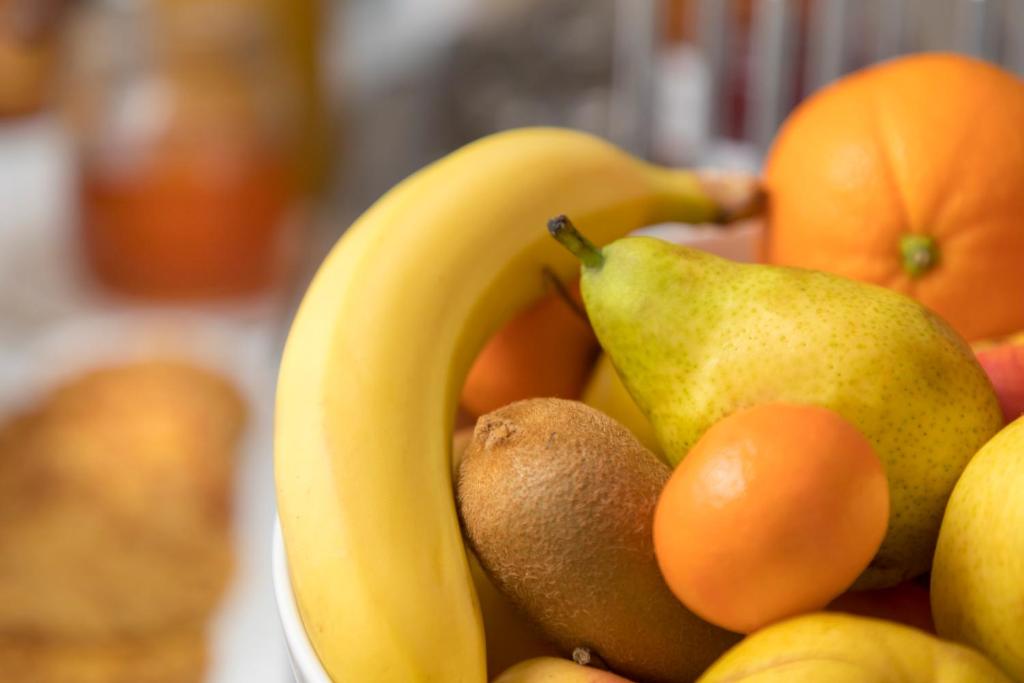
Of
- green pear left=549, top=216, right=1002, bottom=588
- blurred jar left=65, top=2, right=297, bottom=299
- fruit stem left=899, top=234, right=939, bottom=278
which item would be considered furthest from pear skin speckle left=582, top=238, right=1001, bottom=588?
blurred jar left=65, top=2, right=297, bottom=299

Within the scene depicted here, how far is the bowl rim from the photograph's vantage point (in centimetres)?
36

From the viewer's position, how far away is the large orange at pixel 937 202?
1.61 ft

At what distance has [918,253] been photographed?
487mm

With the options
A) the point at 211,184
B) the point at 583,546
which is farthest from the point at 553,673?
the point at 211,184

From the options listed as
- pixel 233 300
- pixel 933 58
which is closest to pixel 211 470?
pixel 233 300

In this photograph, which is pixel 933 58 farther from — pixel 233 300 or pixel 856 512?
pixel 233 300

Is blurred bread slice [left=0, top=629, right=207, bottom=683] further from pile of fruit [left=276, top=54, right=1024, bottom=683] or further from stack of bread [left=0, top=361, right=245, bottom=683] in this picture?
pile of fruit [left=276, top=54, right=1024, bottom=683]

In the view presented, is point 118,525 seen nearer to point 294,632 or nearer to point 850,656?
point 294,632

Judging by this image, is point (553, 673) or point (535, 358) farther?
point (535, 358)

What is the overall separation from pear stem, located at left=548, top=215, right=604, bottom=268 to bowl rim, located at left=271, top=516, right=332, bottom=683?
14 cm

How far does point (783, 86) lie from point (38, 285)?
2.88ft

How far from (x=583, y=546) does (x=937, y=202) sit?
24 cm

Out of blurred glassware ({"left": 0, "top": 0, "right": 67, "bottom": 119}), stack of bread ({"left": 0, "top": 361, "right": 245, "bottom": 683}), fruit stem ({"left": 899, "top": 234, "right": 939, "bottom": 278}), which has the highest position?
blurred glassware ({"left": 0, "top": 0, "right": 67, "bottom": 119})

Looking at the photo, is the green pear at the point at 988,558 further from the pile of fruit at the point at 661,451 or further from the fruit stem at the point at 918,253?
the fruit stem at the point at 918,253
